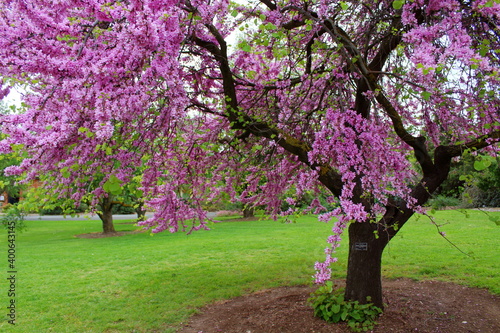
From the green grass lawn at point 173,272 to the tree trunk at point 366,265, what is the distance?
0.99ft

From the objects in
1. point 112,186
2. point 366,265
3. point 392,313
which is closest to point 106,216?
point 366,265

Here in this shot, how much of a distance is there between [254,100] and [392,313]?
13.1 feet

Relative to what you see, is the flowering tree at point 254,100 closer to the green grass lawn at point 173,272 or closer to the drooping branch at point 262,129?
the drooping branch at point 262,129

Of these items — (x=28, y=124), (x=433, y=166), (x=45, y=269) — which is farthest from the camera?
(x=45, y=269)

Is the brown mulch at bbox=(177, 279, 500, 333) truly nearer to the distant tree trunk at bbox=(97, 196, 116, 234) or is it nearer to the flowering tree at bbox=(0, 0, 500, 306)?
the flowering tree at bbox=(0, 0, 500, 306)

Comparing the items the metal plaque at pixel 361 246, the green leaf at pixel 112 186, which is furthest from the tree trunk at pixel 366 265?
the green leaf at pixel 112 186

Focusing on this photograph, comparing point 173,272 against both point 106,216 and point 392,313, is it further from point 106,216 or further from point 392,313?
point 106,216

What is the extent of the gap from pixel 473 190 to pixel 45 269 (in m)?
21.4

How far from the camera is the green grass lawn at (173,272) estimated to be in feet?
19.8

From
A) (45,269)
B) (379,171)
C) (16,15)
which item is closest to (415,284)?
(379,171)

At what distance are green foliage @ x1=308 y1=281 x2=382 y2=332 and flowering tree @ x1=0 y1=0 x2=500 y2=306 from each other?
164 mm

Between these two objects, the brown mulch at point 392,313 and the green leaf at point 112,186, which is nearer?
the green leaf at point 112,186

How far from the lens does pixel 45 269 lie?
31.8ft

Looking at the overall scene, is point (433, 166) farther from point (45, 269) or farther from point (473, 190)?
point (473, 190)
